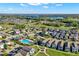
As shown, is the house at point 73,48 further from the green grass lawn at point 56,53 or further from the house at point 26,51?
the house at point 26,51

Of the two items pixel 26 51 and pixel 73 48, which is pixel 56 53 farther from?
pixel 26 51

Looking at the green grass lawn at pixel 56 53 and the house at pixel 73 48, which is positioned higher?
the house at pixel 73 48

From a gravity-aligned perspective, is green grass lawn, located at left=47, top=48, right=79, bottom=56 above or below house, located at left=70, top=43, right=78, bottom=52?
below

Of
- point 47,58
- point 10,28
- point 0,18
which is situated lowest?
point 47,58

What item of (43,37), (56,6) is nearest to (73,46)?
(43,37)

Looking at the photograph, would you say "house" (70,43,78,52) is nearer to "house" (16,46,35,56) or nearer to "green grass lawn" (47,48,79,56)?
"green grass lawn" (47,48,79,56)

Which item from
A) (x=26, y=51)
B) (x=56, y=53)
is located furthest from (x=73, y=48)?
(x=26, y=51)

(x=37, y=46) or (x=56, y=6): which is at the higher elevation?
(x=56, y=6)

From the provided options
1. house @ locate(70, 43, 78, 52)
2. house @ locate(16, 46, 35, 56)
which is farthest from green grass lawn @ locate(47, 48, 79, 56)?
house @ locate(16, 46, 35, 56)

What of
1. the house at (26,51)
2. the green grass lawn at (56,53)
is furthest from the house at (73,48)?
the house at (26,51)

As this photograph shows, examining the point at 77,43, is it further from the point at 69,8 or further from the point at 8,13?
the point at 8,13
